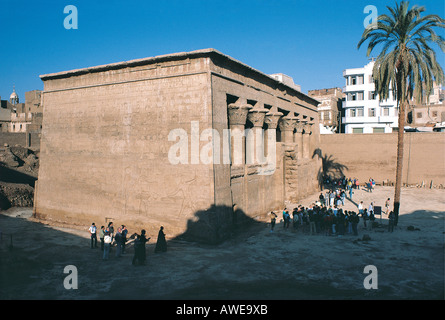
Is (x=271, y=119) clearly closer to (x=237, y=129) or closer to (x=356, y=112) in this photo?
(x=237, y=129)

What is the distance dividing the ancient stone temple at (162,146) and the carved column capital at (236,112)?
0.20 feet

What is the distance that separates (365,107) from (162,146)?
3880cm

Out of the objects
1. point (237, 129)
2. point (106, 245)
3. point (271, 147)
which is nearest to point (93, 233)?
point (106, 245)

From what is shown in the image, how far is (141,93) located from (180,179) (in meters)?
5.41

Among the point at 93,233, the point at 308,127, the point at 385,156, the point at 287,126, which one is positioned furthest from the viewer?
the point at 385,156

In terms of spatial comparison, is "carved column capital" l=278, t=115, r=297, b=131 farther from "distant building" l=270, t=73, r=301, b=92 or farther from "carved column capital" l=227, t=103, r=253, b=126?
"carved column capital" l=227, t=103, r=253, b=126

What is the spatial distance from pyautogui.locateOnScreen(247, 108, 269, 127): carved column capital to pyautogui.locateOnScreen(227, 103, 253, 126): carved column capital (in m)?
1.76

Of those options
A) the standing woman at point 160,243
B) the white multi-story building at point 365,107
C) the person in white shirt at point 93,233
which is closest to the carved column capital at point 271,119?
the standing woman at point 160,243

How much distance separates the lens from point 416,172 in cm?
3497

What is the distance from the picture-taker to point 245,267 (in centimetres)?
1316

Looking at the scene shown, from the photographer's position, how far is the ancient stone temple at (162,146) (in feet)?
56.6

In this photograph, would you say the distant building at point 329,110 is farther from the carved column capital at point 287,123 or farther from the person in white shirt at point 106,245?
the person in white shirt at point 106,245

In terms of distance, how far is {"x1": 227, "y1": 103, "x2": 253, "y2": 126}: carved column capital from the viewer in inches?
774
